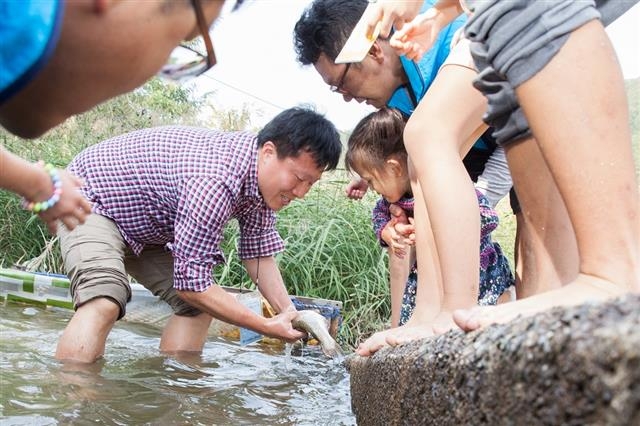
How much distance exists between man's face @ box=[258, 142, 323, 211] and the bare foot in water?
2.30 meters

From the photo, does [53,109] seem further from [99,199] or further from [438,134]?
[99,199]

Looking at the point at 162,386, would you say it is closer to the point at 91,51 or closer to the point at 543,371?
Result: the point at 91,51

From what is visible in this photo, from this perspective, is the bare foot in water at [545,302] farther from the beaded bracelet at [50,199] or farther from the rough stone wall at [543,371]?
the beaded bracelet at [50,199]

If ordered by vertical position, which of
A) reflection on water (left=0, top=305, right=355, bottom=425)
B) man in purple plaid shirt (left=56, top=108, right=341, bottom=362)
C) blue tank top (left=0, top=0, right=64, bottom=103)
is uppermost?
blue tank top (left=0, top=0, right=64, bottom=103)

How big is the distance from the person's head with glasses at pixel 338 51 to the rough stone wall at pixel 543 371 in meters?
1.88

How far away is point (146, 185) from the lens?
3.58 m

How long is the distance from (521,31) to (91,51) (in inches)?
35.4

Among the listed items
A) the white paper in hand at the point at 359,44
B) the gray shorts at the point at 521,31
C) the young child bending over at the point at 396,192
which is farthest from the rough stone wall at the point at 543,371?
the young child bending over at the point at 396,192

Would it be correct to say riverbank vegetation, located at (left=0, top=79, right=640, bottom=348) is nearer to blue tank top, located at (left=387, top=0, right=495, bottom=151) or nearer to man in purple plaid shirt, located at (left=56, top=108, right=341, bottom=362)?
man in purple plaid shirt, located at (left=56, top=108, right=341, bottom=362)

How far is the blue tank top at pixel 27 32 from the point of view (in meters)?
1.00

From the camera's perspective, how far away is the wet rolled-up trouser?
146 centimetres

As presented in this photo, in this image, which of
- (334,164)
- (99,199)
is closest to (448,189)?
(334,164)

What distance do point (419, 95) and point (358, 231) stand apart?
2410 millimetres

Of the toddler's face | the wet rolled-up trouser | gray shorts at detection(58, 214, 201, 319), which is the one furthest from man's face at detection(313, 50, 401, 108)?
gray shorts at detection(58, 214, 201, 319)
